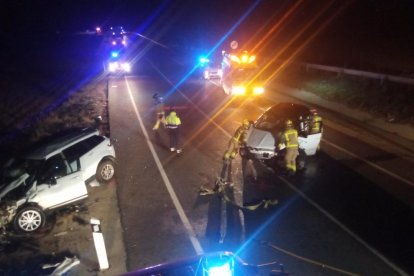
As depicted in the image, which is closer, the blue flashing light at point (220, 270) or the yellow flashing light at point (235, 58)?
the blue flashing light at point (220, 270)

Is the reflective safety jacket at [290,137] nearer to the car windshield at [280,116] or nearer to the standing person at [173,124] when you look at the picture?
the car windshield at [280,116]

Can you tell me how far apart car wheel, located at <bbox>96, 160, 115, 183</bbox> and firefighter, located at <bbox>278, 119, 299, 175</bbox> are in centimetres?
469

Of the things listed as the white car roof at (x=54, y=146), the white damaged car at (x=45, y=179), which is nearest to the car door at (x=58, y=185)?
the white damaged car at (x=45, y=179)

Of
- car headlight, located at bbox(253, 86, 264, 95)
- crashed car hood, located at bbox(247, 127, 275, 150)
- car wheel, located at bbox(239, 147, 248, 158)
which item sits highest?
car headlight, located at bbox(253, 86, 264, 95)

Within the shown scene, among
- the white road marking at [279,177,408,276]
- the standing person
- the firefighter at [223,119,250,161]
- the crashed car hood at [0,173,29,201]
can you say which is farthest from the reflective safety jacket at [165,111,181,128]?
the crashed car hood at [0,173,29,201]

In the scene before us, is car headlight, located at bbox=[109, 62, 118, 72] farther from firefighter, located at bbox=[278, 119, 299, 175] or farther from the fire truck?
firefighter, located at bbox=[278, 119, 299, 175]

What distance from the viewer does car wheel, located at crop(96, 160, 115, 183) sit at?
10258mm

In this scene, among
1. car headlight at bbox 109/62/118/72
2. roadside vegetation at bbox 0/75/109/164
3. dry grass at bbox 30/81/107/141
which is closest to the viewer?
roadside vegetation at bbox 0/75/109/164

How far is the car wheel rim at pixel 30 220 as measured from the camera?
26.2 feet

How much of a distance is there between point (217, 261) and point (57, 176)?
5.62m

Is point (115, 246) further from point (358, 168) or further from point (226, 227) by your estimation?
point (358, 168)

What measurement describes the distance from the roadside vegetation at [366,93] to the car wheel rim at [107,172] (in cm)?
1169

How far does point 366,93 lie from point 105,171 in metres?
14.2

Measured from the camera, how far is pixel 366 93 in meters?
19.0
